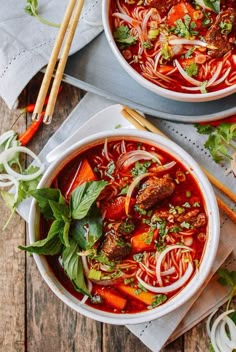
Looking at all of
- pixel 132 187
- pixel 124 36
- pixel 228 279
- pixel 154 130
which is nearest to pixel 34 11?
pixel 124 36

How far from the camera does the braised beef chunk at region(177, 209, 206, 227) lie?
3.30 meters

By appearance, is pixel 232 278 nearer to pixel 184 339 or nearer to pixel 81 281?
pixel 184 339

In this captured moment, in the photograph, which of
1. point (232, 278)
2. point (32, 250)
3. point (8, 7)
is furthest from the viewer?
point (8, 7)

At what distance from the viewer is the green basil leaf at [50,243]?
3.24 metres

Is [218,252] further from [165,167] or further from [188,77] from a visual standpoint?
[188,77]

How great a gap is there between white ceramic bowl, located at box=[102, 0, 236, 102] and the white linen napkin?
291 millimetres

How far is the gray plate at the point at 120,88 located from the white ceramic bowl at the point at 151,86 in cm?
18

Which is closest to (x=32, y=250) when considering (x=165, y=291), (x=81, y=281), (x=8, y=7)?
(x=81, y=281)

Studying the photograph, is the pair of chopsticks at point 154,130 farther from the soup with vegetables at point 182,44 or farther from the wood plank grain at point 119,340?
the wood plank grain at point 119,340

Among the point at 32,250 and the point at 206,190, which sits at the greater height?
the point at 206,190

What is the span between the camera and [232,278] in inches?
139

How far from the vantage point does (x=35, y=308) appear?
384 centimetres

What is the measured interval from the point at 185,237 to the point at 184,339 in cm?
72

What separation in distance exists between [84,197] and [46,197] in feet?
0.64
